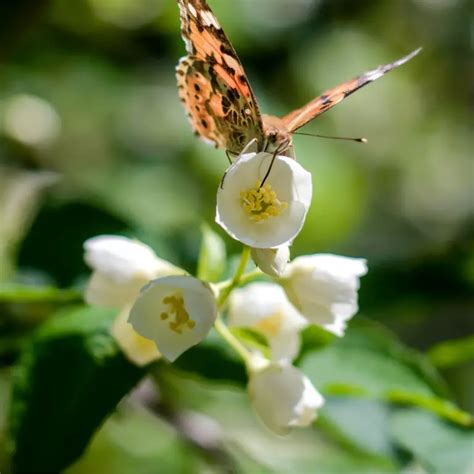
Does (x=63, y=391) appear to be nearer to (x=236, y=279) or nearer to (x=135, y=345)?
(x=135, y=345)

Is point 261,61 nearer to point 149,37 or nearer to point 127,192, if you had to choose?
point 149,37

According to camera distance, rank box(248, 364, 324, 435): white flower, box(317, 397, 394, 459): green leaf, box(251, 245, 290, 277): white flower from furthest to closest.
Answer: box(317, 397, 394, 459): green leaf, box(248, 364, 324, 435): white flower, box(251, 245, 290, 277): white flower

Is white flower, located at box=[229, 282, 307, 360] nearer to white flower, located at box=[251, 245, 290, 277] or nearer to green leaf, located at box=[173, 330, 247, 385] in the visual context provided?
green leaf, located at box=[173, 330, 247, 385]

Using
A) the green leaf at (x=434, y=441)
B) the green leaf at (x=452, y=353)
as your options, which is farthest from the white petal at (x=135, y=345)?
the green leaf at (x=452, y=353)

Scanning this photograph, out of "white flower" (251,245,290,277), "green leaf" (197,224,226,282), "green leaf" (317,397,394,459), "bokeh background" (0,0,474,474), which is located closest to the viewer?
"white flower" (251,245,290,277)

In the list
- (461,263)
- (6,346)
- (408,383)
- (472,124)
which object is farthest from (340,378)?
(472,124)

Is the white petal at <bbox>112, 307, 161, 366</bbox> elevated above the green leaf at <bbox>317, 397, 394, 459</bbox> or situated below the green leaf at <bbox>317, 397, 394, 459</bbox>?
above

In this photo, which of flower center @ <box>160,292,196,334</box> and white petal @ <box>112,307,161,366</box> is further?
white petal @ <box>112,307,161,366</box>

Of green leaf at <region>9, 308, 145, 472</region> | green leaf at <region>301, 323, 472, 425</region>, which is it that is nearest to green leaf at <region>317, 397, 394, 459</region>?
green leaf at <region>301, 323, 472, 425</region>

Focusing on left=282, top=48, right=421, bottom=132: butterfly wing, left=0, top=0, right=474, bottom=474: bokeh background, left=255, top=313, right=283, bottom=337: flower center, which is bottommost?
left=0, top=0, right=474, bottom=474: bokeh background
